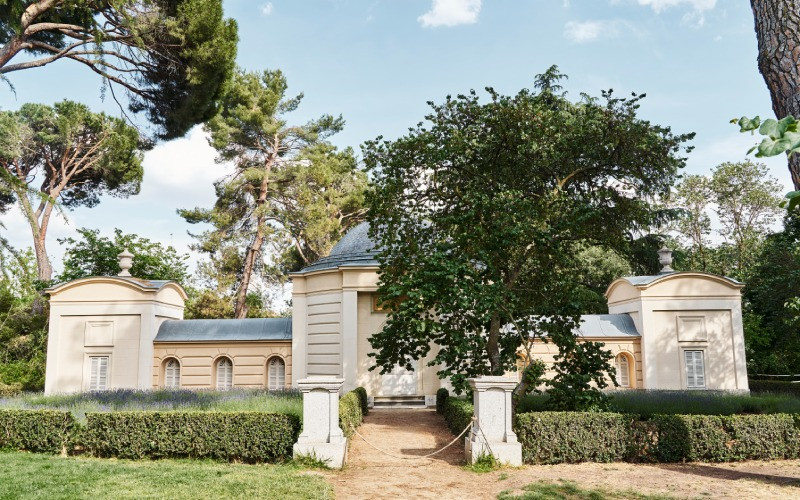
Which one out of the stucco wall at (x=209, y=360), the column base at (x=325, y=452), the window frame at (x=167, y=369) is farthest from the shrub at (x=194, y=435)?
the window frame at (x=167, y=369)

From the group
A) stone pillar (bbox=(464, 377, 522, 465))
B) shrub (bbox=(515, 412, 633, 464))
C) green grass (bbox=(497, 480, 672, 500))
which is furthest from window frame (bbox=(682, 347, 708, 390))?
green grass (bbox=(497, 480, 672, 500))

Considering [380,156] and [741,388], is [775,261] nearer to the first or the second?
[741,388]

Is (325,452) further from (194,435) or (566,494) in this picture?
(566,494)

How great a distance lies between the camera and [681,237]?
37250mm

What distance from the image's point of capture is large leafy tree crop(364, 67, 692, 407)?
43.1ft

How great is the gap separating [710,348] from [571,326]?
11919 millimetres

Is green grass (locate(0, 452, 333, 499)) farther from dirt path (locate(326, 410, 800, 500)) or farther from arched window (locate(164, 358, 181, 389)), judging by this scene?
arched window (locate(164, 358, 181, 389))

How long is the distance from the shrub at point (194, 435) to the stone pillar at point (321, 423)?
1.84 feet

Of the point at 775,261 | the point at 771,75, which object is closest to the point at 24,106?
the point at 771,75

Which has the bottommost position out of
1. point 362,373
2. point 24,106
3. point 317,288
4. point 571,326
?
point 362,373

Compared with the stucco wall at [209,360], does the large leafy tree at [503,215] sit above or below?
above

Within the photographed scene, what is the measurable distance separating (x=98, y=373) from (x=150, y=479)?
15388 millimetres

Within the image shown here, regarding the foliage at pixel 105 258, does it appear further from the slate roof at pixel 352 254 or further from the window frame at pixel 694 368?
the window frame at pixel 694 368

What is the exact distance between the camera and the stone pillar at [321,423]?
1089 centimetres
